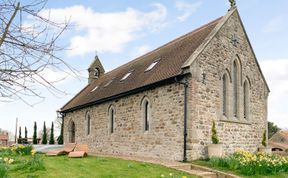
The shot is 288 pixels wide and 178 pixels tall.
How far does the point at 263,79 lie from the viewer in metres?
22.8

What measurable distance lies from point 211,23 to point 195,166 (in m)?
10.6

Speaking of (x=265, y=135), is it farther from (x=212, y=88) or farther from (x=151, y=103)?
(x=151, y=103)

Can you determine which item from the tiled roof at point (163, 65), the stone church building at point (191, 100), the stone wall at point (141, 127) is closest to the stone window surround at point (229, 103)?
the stone church building at point (191, 100)

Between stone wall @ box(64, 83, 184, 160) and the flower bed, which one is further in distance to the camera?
stone wall @ box(64, 83, 184, 160)

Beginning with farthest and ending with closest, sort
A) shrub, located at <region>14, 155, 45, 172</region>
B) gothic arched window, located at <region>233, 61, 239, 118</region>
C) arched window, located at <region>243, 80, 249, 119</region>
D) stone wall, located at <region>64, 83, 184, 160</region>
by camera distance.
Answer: arched window, located at <region>243, 80, 249, 119</region> → gothic arched window, located at <region>233, 61, 239, 118</region> → stone wall, located at <region>64, 83, 184, 160</region> → shrub, located at <region>14, 155, 45, 172</region>

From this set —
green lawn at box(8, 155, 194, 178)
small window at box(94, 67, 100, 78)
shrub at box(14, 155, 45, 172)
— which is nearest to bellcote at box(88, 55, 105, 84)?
small window at box(94, 67, 100, 78)

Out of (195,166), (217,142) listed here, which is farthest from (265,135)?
(195,166)

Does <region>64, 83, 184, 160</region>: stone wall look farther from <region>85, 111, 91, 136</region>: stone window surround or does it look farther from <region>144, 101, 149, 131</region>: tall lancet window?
<region>85, 111, 91, 136</region>: stone window surround

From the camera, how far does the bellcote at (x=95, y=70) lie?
3631 cm

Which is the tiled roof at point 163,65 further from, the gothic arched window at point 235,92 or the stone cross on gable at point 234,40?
the gothic arched window at point 235,92

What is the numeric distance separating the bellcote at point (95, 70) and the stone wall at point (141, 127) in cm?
940

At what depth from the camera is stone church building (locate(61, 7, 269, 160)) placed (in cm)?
1741

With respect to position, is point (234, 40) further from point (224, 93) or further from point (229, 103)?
point (229, 103)


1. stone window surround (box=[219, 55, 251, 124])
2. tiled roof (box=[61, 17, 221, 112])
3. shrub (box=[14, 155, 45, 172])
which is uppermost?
tiled roof (box=[61, 17, 221, 112])
